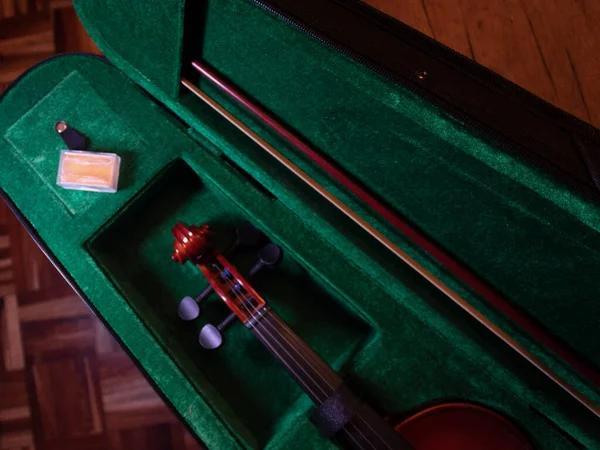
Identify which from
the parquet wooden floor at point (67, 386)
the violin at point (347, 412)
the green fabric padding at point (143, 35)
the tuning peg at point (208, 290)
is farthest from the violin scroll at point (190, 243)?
the parquet wooden floor at point (67, 386)

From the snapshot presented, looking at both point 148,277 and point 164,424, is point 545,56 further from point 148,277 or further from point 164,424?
point 164,424

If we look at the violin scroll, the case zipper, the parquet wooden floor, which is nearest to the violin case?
the case zipper

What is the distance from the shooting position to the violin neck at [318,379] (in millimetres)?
924

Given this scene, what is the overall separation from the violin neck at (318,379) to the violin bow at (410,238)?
283mm

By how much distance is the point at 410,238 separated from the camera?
1003 millimetres

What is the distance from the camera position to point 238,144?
112cm

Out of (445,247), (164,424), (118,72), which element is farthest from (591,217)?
(164,424)

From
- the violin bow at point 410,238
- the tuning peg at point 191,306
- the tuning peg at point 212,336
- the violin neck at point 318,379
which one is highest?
the violin bow at point 410,238

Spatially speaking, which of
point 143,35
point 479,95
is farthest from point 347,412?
point 143,35

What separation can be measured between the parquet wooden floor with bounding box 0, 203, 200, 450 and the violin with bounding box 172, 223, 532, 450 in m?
0.65

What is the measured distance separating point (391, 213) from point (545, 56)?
106 centimetres

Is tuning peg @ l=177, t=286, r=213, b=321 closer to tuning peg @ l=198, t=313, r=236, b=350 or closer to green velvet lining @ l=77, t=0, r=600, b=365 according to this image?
tuning peg @ l=198, t=313, r=236, b=350

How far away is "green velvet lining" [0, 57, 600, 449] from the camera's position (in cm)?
100

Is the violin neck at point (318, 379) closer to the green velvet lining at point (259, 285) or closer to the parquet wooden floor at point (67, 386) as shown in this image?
the green velvet lining at point (259, 285)
